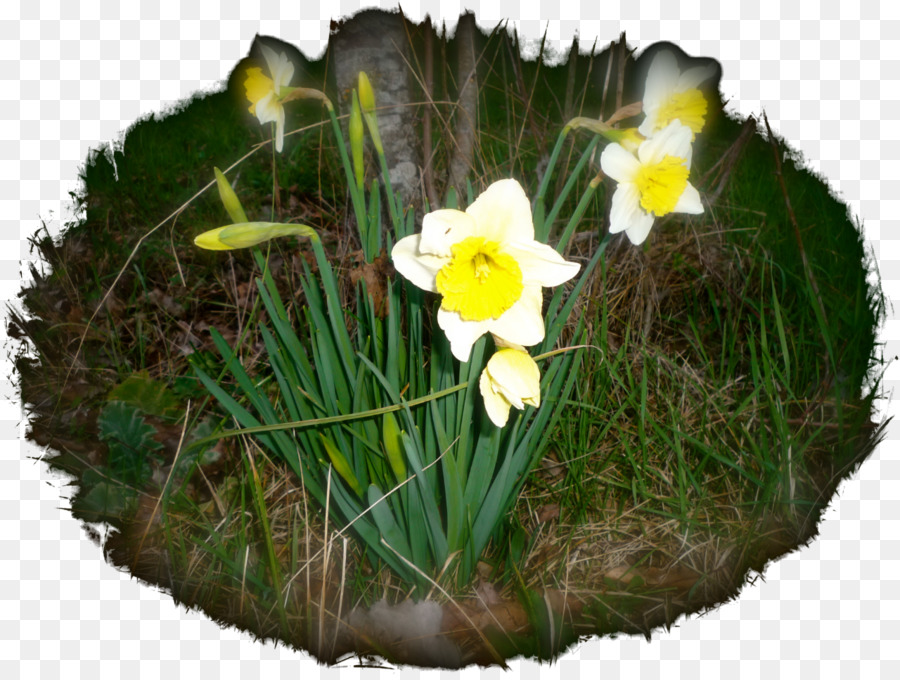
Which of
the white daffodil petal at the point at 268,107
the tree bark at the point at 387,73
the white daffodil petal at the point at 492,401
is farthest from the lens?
the tree bark at the point at 387,73

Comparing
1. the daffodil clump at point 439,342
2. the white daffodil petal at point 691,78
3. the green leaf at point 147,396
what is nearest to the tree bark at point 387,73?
the daffodil clump at point 439,342

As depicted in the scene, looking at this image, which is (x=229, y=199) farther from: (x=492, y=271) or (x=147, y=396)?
(x=147, y=396)

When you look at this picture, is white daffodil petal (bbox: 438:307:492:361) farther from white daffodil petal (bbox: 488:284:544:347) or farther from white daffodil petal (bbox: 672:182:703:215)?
white daffodil petal (bbox: 672:182:703:215)

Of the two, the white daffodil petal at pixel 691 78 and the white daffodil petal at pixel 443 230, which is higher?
the white daffodil petal at pixel 691 78

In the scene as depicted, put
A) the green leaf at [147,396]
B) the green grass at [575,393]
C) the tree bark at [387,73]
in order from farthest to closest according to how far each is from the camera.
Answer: the green leaf at [147,396], the tree bark at [387,73], the green grass at [575,393]

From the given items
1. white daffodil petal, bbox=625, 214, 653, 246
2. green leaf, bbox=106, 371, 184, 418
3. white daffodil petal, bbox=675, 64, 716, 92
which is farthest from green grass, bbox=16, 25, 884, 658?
white daffodil petal, bbox=675, 64, 716, 92

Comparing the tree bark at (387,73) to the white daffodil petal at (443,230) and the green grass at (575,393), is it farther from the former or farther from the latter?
the white daffodil petal at (443,230)

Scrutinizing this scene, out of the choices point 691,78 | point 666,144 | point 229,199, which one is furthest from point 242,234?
point 691,78

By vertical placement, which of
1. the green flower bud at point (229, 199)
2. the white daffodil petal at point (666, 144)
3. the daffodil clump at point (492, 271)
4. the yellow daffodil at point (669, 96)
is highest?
the yellow daffodil at point (669, 96)
